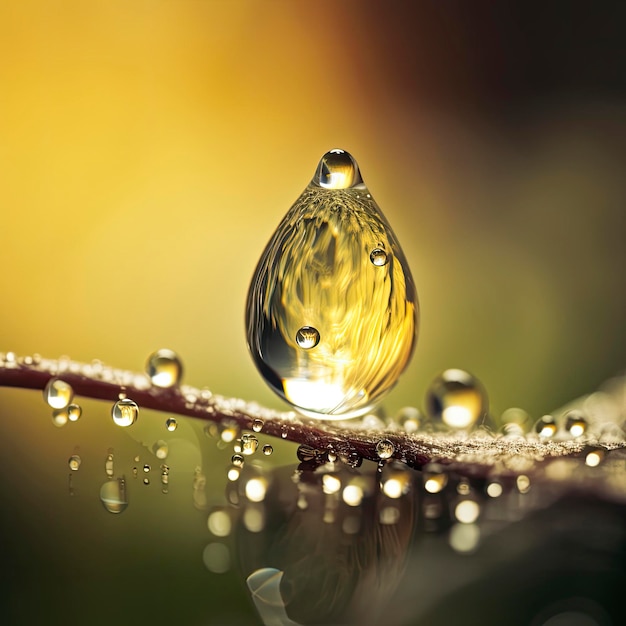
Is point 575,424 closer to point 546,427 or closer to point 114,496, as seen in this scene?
point 546,427

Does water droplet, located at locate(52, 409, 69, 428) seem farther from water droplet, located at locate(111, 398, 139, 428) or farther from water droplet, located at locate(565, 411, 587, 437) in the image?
water droplet, located at locate(565, 411, 587, 437)

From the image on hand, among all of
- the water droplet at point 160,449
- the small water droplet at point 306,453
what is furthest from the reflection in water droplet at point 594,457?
the water droplet at point 160,449

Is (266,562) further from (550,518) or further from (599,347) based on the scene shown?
(599,347)

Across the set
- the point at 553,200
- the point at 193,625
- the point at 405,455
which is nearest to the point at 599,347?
the point at 553,200

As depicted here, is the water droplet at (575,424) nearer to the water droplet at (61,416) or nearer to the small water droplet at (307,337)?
the small water droplet at (307,337)

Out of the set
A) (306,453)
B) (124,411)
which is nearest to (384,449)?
(306,453)
